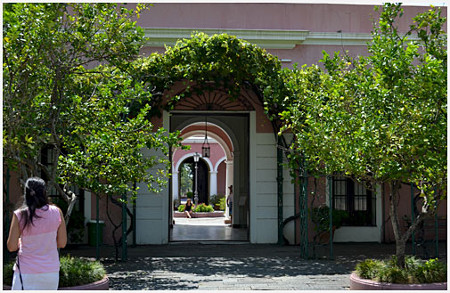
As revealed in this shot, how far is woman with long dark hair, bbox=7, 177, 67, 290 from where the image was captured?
4645mm

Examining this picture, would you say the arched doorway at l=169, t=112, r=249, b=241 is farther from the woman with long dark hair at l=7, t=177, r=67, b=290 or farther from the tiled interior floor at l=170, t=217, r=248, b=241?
the woman with long dark hair at l=7, t=177, r=67, b=290

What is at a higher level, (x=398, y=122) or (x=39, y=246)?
(x=398, y=122)

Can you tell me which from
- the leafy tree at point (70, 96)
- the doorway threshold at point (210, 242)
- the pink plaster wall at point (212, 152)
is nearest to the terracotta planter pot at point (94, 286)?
the leafy tree at point (70, 96)

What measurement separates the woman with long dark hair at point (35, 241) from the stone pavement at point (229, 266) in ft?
10.5

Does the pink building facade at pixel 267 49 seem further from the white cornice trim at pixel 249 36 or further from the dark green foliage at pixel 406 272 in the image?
the dark green foliage at pixel 406 272

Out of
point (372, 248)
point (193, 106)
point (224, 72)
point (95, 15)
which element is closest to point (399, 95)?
point (95, 15)

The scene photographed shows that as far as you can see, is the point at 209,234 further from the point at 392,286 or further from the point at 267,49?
the point at 392,286

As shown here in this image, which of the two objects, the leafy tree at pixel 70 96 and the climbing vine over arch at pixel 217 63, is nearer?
the leafy tree at pixel 70 96

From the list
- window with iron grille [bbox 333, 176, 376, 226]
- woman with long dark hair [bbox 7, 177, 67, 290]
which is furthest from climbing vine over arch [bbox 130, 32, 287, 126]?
woman with long dark hair [bbox 7, 177, 67, 290]

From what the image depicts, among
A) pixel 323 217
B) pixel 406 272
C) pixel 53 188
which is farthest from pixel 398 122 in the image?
pixel 53 188

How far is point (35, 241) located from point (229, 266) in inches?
219

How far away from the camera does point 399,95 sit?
21.5ft

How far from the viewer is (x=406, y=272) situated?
6902 millimetres

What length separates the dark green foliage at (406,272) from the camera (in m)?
6.82
